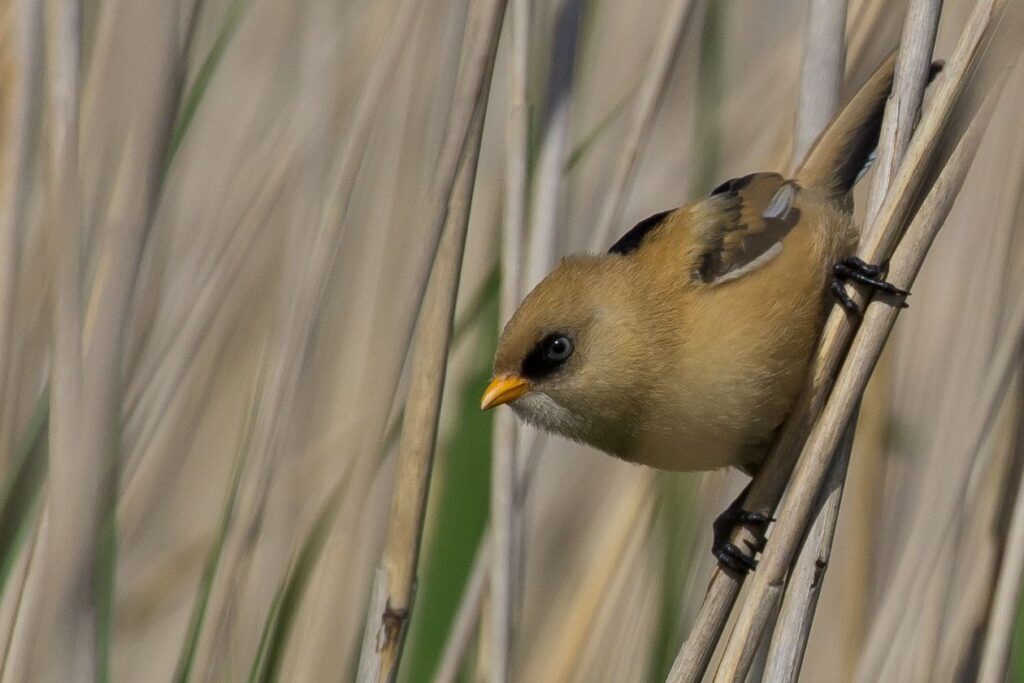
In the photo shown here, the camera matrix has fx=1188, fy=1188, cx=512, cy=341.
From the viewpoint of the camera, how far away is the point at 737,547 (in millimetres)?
1895

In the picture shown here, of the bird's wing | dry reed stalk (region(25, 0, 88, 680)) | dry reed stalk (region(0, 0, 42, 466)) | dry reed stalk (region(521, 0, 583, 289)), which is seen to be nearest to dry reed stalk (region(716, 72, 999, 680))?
the bird's wing

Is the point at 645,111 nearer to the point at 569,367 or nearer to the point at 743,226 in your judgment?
the point at 743,226

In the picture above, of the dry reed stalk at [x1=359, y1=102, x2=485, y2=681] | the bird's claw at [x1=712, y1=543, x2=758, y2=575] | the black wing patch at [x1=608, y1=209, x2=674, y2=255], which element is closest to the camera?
the dry reed stalk at [x1=359, y1=102, x2=485, y2=681]

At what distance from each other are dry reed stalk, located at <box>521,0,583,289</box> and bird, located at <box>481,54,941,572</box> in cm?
10

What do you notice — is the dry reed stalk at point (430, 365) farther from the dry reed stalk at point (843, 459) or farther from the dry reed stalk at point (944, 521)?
the dry reed stalk at point (944, 521)

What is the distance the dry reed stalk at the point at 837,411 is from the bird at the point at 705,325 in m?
0.13

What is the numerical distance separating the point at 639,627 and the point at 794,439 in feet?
2.02

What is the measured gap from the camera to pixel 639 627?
226 cm

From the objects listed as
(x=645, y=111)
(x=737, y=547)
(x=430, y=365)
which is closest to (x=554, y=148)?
(x=645, y=111)

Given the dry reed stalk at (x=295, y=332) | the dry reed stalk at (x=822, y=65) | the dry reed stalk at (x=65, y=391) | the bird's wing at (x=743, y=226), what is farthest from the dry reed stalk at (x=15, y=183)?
the dry reed stalk at (x=822, y=65)

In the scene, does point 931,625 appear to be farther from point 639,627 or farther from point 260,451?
point 260,451

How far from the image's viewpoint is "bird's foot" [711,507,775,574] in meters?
1.85

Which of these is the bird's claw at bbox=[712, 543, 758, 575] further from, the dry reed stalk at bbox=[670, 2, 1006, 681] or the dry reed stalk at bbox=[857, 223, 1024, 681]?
the dry reed stalk at bbox=[857, 223, 1024, 681]

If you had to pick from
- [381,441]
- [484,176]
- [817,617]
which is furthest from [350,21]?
[817,617]
